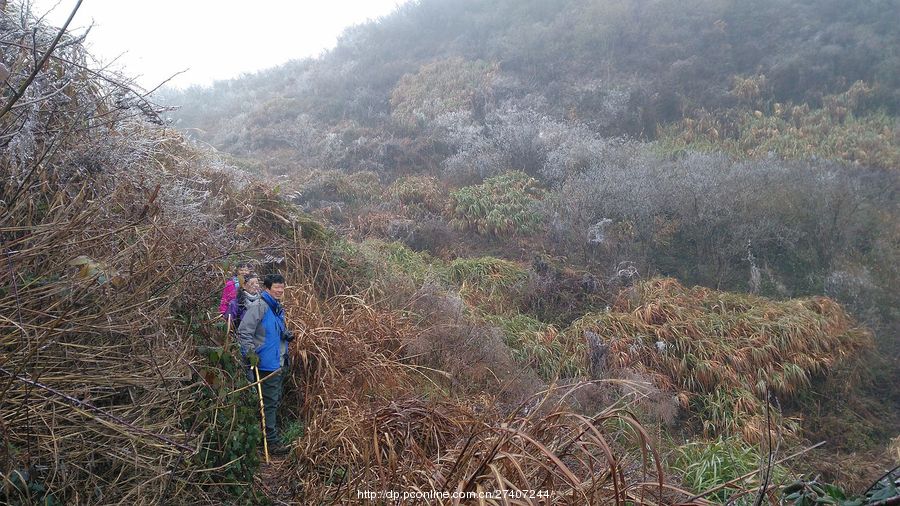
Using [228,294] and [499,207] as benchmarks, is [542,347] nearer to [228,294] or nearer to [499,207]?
[228,294]

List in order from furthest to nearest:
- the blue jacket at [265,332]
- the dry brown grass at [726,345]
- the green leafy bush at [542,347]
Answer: the green leafy bush at [542,347], the dry brown grass at [726,345], the blue jacket at [265,332]

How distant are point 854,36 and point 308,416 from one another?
701 inches

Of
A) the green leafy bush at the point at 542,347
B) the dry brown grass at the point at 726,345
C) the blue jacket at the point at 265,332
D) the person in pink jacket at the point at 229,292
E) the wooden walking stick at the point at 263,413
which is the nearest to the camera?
the wooden walking stick at the point at 263,413

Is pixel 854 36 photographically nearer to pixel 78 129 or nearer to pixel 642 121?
pixel 642 121

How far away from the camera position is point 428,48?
21.2 meters

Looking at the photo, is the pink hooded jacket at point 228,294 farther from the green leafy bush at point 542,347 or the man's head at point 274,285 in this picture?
the green leafy bush at point 542,347

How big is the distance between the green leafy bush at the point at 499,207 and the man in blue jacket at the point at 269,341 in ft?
23.1

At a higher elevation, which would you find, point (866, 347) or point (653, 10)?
point (653, 10)

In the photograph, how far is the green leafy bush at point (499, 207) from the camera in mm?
10609

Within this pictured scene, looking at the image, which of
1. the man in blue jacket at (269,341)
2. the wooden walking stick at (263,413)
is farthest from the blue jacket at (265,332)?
the wooden walking stick at (263,413)

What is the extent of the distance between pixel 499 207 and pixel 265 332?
25.5 feet

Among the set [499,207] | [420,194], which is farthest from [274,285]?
[420,194]

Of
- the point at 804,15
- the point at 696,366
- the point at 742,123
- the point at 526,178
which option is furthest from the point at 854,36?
the point at 696,366

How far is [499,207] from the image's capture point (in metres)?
11.0
